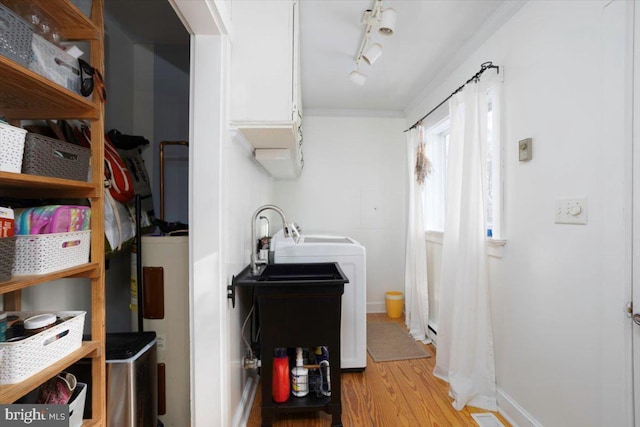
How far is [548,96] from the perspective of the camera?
4.40 ft

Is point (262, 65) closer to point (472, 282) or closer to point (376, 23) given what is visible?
point (376, 23)

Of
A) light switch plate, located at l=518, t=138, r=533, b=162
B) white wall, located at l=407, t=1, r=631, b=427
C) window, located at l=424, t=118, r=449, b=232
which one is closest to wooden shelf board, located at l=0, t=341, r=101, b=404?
white wall, located at l=407, t=1, r=631, b=427

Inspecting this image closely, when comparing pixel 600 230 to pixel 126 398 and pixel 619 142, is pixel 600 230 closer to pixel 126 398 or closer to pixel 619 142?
pixel 619 142

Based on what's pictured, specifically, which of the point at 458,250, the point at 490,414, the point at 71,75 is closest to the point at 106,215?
the point at 71,75

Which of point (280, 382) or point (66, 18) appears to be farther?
point (280, 382)

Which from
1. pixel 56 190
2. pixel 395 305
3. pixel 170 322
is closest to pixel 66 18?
pixel 56 190

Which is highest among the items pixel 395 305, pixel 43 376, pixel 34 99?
pixel 34 99

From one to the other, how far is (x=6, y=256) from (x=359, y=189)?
2.98m

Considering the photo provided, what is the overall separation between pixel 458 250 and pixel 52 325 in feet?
6.91

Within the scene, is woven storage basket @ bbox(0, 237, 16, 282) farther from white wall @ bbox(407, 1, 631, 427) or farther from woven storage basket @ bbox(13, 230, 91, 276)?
white wall @ bbox(407, 1, 631, 427)

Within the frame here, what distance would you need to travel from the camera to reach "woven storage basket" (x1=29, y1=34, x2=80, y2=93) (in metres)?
0.92

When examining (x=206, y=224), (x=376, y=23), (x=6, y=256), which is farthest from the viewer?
(x=376, y=23)

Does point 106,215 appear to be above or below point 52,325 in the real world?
above

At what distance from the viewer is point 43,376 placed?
0.84 meters
